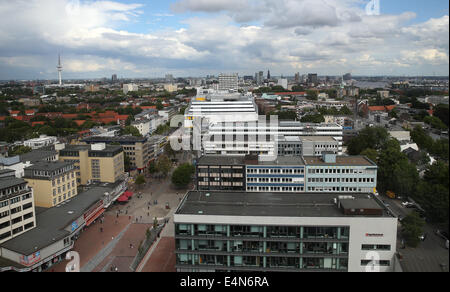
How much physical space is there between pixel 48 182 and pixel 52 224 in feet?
7.12

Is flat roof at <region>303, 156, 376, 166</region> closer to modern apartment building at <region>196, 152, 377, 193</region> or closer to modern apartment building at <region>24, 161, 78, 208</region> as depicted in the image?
modern apartment building at <region>196, 152, 377, 193</region>

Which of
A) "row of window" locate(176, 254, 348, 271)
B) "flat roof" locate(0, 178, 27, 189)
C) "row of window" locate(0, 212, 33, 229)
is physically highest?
"flat roof" locate(0, 178, 27, 189)

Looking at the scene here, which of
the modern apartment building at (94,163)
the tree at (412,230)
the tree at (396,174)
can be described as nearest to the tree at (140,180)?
the modern apartment building at (94,163)

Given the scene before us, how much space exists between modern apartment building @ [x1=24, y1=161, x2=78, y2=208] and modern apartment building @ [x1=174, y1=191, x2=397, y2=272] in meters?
6.93

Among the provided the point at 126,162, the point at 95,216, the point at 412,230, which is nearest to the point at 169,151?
the point at 126,162

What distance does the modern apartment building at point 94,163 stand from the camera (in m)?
16.0

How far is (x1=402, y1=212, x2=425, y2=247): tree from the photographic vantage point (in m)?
7.88

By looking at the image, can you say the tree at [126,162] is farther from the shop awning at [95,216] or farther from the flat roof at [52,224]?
the shop awning at [95,216]

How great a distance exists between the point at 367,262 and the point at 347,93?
55710mm

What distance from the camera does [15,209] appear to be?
386 inches

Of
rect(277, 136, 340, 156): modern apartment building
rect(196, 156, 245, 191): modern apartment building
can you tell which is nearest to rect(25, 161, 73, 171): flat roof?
rect(196, 156, 245, 191): modern apartment building

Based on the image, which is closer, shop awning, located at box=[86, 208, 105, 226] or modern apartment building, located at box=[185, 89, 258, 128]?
shop awning, located at box=[86, 208, 105, 226]
